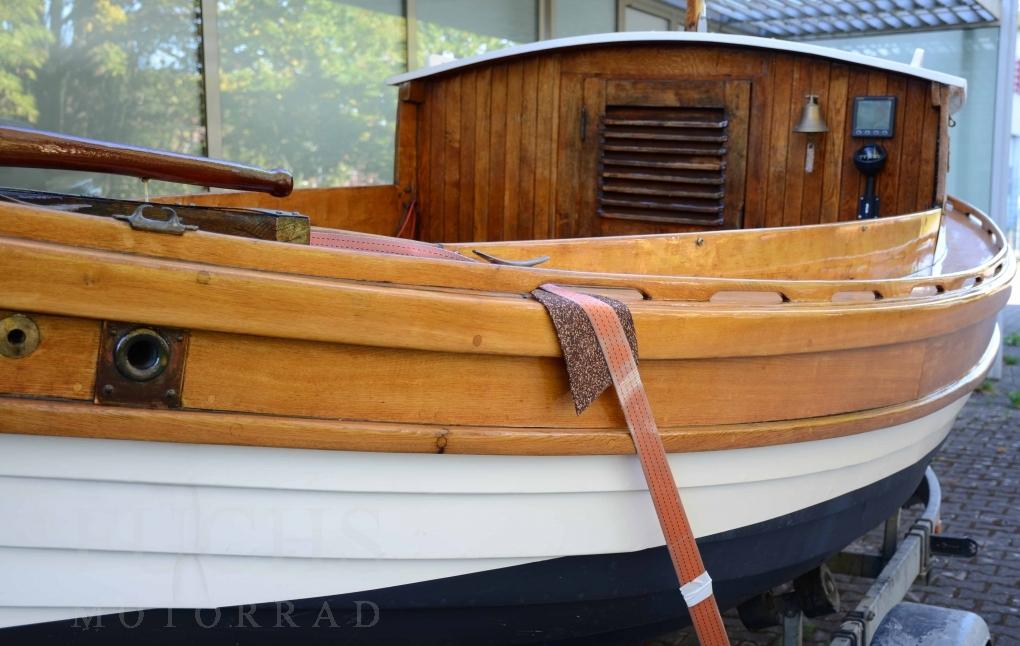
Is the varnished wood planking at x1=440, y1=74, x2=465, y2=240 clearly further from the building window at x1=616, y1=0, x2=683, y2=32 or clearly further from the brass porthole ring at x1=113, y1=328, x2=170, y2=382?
the building window at x1=616, y1=0, x2=683, y2=32

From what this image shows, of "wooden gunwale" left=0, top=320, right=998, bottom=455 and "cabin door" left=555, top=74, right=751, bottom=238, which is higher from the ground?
"cabin door" left=555, top=74, right=751, bottom=238

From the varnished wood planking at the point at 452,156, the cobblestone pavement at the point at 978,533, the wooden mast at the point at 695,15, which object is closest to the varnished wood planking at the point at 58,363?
the cobblestone pavement at the point at 978,533

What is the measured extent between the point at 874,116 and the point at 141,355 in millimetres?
2842

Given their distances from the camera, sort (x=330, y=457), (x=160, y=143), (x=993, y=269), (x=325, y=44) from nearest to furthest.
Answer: (x=330, y=457) < (x=993, y=269) < (x=160, y=143) < (x=325, y=44)

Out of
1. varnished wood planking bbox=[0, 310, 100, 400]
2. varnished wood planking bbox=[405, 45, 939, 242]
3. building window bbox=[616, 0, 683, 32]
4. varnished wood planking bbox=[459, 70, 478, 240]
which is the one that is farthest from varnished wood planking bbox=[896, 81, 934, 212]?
building window bbox=[616, 0, 683, 32]

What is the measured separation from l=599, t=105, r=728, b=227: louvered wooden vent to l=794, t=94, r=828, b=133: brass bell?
286mm

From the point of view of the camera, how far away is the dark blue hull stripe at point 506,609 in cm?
173

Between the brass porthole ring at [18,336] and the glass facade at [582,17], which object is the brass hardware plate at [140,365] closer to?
the brass porthole ring at [18,336]

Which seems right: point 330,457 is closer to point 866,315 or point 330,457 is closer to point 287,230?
point 287,230

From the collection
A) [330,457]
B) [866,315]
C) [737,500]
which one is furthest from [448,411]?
[866,315]

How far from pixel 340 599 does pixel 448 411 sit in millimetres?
379

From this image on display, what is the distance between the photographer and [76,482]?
1594 mm

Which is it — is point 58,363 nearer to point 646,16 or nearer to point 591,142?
point 591,142

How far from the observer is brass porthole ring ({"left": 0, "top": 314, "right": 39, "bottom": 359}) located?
1.52 meters
